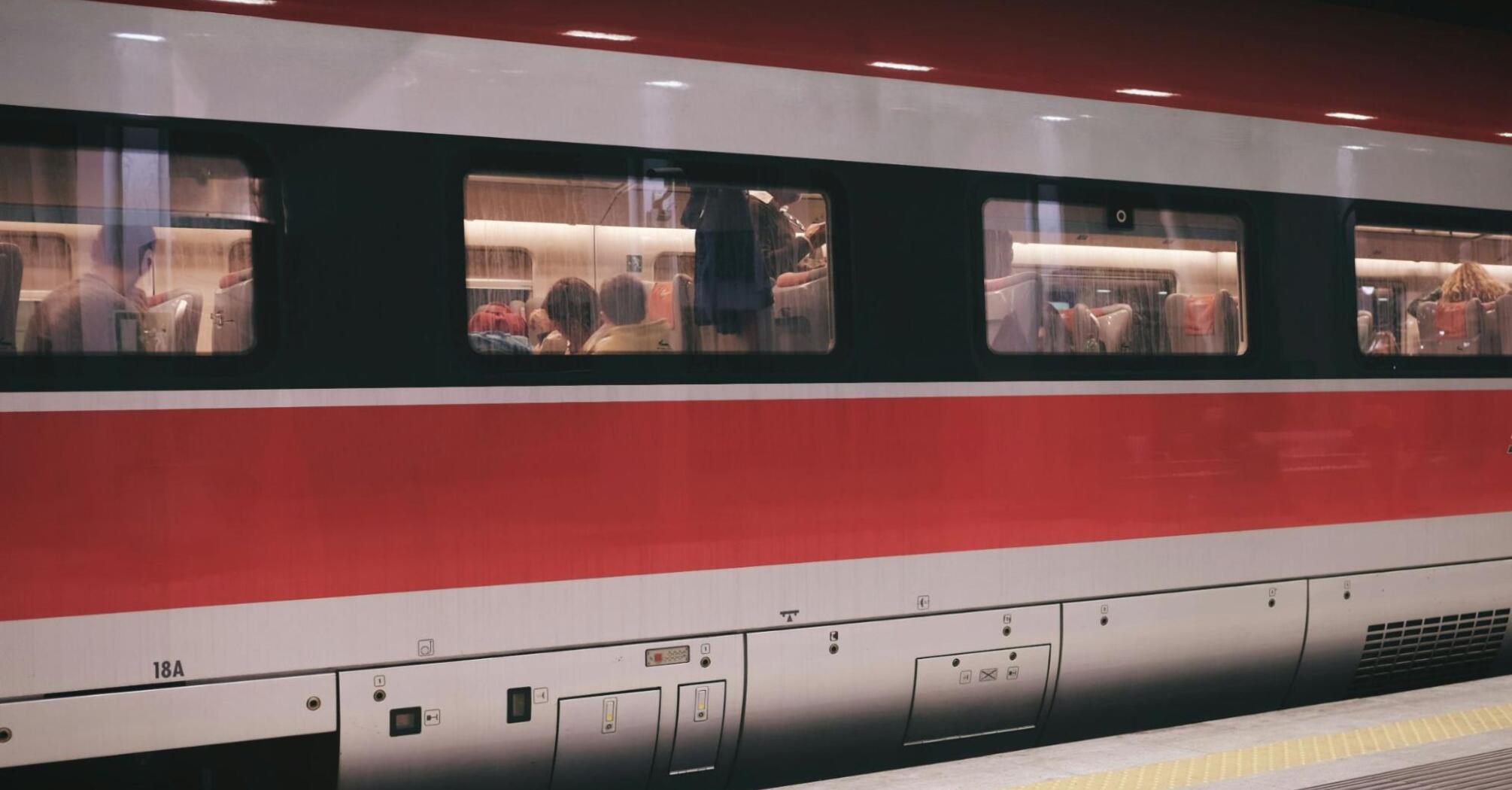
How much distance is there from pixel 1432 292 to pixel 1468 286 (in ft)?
0.95

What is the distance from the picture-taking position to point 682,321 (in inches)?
205

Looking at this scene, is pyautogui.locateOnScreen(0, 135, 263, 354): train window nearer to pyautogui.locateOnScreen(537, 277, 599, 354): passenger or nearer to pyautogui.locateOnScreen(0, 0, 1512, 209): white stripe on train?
pyautogui.locateOnScreen(0, 0, 1512, 209): white stripe on train

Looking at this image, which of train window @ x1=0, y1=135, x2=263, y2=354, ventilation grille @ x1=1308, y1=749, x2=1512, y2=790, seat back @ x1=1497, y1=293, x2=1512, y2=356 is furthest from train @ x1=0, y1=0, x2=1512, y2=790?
ventilation grille @ x1=1308, y1=749, x2=1512, y2=790

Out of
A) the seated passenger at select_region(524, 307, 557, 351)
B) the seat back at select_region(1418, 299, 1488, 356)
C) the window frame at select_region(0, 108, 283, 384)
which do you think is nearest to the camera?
the window frame at select_region(0, 108, 283, 384)

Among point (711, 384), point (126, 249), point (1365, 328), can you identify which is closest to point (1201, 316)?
point (1365, 328)

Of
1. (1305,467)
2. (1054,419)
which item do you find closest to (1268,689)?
(1305,467)

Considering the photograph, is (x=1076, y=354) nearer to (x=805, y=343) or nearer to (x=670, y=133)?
(x=805, y=343)

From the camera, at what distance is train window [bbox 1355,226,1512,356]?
22.3 ft

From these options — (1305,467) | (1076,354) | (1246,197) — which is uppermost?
(1246,197)

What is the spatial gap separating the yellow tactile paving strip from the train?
51cm

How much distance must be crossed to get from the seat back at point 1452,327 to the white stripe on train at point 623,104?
0.64 metres

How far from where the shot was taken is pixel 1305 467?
6531 mm

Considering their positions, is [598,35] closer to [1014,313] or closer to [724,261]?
[724,261]

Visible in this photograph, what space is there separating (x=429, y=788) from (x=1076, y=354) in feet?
11.0
